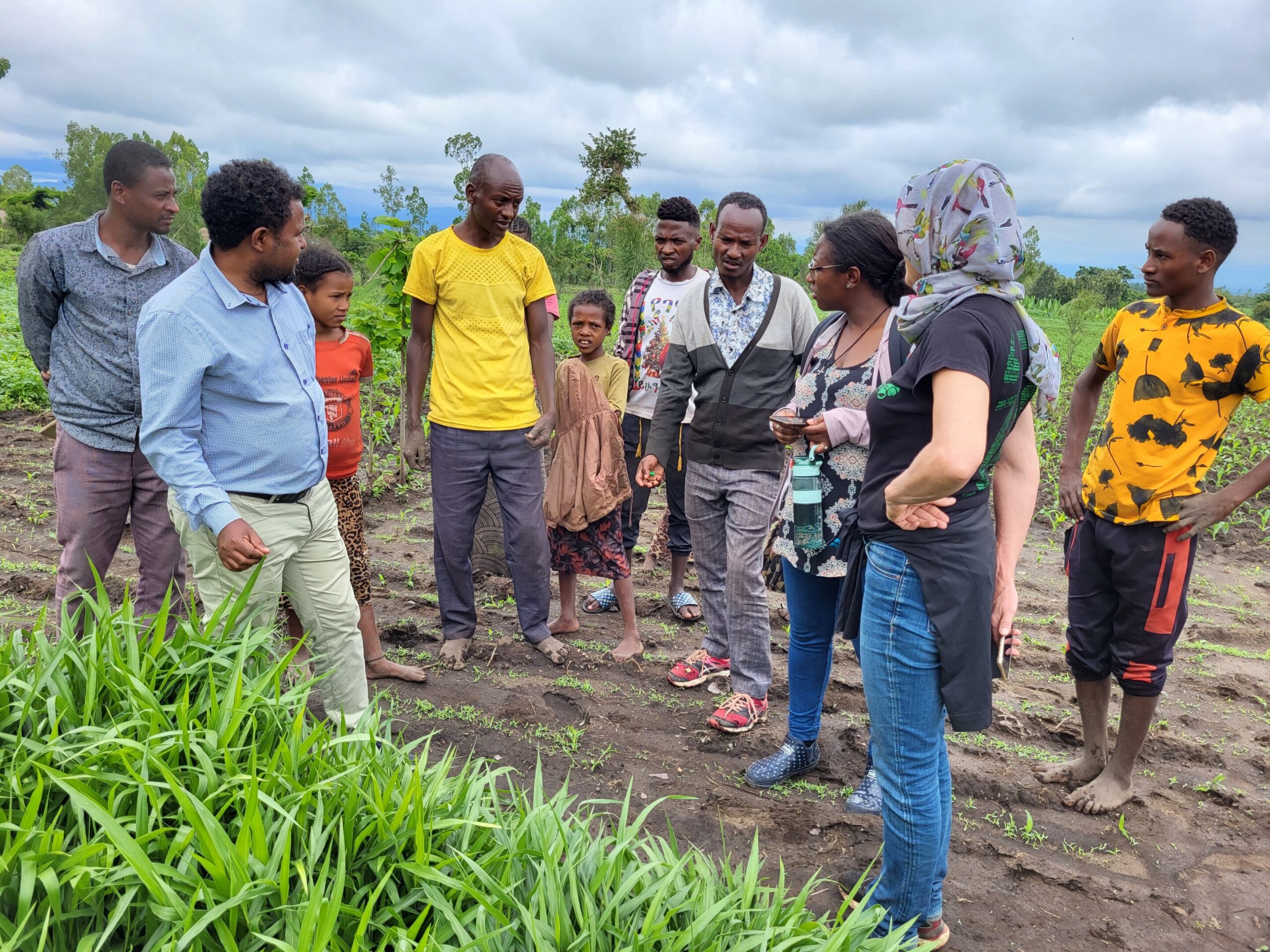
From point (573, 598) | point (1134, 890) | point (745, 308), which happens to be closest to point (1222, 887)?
point (1134, 890)

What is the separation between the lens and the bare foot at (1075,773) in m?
3.35

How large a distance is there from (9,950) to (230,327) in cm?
163

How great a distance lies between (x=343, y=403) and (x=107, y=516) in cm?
98

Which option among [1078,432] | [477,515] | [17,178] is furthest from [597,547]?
[17,178]

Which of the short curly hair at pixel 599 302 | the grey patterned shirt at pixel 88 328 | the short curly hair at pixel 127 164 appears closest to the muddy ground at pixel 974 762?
the grey patterned shirt at pixel 88 328

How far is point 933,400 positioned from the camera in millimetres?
1950

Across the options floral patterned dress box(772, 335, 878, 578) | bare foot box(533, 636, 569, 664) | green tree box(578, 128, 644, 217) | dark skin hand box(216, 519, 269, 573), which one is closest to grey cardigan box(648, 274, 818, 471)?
floral patterned dress box(772, 335, 878, 578)

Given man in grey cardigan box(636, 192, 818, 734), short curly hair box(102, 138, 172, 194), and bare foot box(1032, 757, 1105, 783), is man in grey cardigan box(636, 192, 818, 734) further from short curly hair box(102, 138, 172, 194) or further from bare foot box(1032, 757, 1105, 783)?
short curly hair box(102, 138, 172, 194)

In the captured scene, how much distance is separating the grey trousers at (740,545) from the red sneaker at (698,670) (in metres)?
0.34

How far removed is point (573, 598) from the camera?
4.65m

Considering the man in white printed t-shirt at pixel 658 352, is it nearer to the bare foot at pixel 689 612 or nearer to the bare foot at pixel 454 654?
the bare foot at pixel 689 612

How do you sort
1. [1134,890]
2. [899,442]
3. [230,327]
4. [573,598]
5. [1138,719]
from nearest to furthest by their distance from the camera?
1. [899,442]
2. [230,327]
3. [1134,890]
4. [1138,719]
5. [573,598]

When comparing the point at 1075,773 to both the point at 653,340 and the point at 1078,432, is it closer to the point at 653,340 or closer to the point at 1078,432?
the point at 1078,432

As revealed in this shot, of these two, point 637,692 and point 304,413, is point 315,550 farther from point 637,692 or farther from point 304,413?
point 637,692
